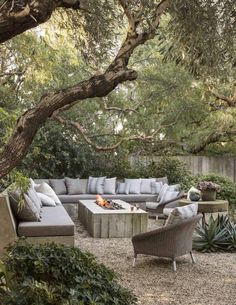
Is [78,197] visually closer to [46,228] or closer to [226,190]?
[226,190]

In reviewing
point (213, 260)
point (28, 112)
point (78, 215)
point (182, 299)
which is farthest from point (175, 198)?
point (28, 112)

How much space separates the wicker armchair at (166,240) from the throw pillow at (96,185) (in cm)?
560

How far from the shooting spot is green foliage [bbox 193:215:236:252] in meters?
6.93

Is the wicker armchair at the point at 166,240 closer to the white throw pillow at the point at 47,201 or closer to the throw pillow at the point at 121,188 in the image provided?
the white throw pillow at the point at 47,201

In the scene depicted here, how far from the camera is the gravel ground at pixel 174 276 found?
4.71 metres

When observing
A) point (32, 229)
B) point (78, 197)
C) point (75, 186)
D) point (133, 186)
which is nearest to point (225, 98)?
point (133, 186)

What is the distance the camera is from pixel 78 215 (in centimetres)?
1010

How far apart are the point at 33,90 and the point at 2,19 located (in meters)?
10.1

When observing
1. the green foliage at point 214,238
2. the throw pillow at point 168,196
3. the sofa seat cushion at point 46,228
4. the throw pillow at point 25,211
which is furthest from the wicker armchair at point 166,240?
the throw pillow at point 168,196

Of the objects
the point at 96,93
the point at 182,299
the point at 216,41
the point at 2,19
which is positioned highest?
the point at 216,41

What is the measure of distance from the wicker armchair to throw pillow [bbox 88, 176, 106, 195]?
18.4ft

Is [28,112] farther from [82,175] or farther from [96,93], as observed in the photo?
[82,175]

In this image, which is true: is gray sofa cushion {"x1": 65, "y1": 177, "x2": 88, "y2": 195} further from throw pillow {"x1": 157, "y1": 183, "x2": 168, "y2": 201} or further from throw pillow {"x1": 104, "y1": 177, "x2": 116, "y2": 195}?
throw pillow {"x1": 157, "y1": 183, "x2": 168, "y2": 201}

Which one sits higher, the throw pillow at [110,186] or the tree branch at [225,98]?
the tree branch at [225,98]
